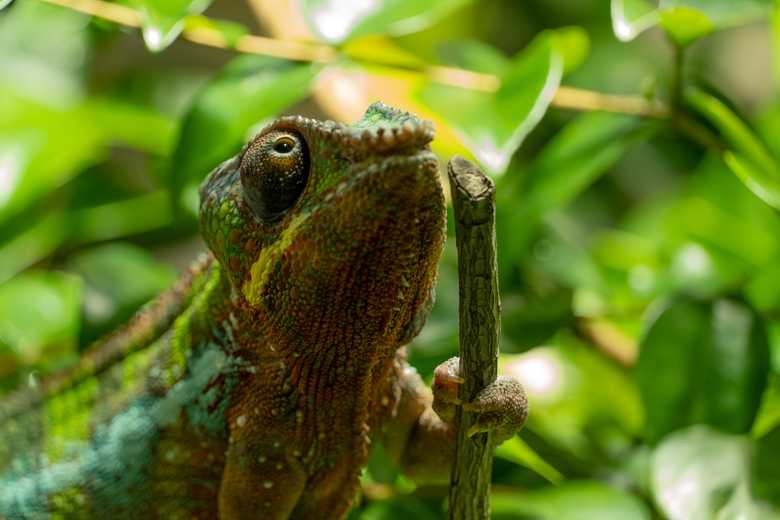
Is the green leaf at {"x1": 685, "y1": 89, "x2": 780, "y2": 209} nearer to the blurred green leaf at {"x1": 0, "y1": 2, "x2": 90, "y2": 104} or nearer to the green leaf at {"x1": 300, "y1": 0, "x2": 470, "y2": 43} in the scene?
the green leaf at {"x1": 300, "y1": 0, "x2": 470, "y2": 43}

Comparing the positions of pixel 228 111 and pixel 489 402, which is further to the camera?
pixel 228 111

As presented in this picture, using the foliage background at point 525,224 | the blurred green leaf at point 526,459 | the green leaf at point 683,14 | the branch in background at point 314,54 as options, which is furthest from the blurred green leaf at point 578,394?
the green leaf at point 683,14

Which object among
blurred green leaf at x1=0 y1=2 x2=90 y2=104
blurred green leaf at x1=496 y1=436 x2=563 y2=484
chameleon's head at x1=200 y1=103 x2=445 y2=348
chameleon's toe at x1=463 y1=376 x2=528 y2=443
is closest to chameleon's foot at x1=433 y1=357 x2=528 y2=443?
chameleon's toe at x1=463 y1=376 x2=528 y2=443

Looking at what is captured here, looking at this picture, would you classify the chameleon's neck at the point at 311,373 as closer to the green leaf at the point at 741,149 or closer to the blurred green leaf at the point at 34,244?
the green leaf at the point at 741,149

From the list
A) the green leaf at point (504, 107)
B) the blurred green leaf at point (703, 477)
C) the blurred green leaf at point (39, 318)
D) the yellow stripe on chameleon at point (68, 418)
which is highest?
the green leaf at point (504, 107)

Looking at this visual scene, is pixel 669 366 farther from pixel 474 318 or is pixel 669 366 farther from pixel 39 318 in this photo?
pixel 39 318

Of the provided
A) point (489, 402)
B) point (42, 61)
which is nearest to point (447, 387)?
point (489, 402)
